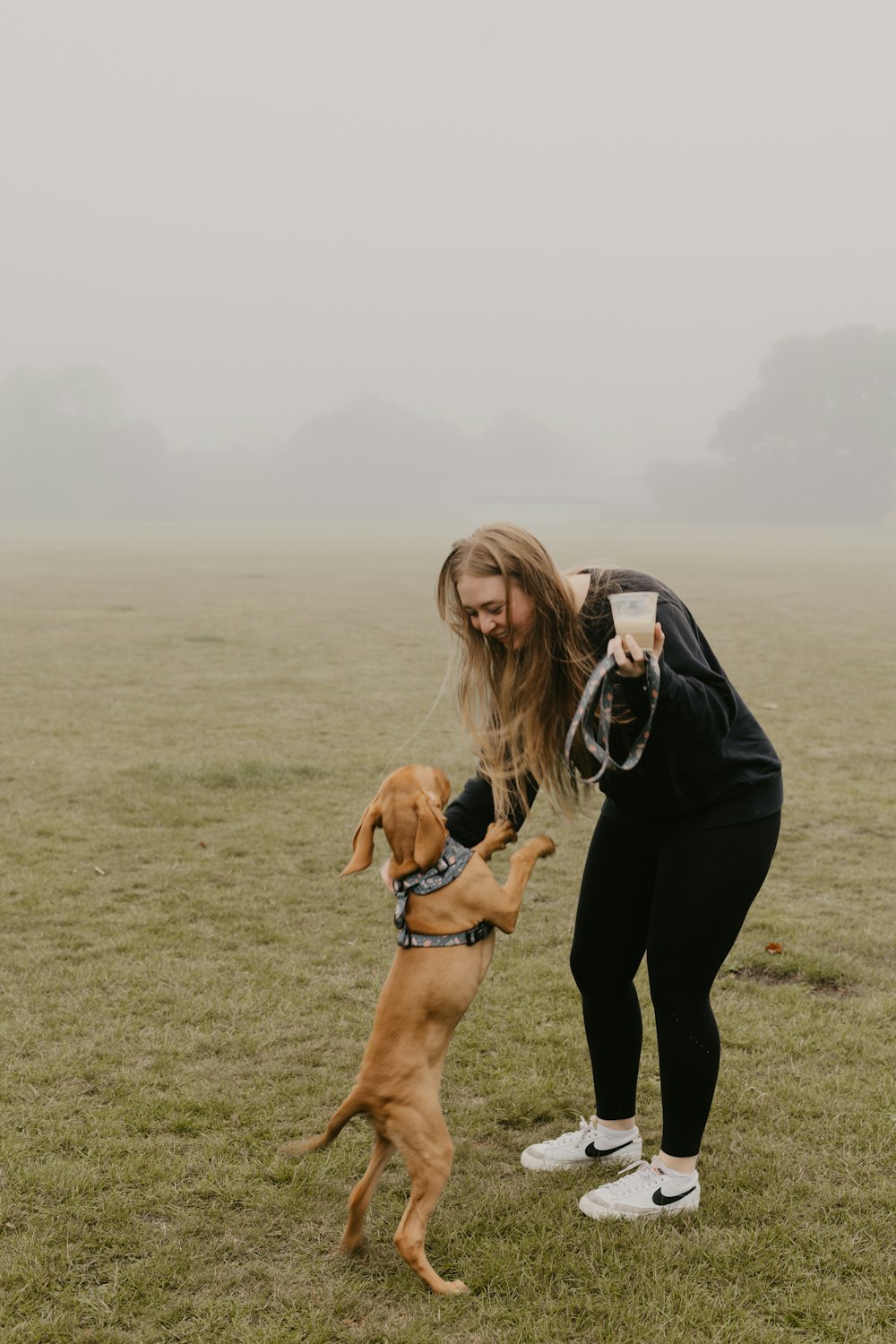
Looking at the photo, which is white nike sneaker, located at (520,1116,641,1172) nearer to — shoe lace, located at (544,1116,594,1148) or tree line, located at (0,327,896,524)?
shoe lace, located at (544,1116,594,1148)

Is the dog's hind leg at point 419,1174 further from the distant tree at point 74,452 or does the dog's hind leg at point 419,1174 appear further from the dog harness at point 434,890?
the distant tree at point 74,452

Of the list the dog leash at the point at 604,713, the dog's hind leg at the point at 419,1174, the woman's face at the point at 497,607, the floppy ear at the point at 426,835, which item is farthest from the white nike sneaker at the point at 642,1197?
the woman's face at the point at 497,607

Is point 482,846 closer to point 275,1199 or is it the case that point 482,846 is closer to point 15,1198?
point 275,1199

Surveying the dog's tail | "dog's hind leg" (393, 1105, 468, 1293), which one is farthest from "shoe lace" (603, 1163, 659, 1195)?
the dog's tail

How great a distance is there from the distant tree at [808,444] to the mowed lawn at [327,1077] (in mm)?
116142

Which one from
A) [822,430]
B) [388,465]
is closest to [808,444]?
[822,430]

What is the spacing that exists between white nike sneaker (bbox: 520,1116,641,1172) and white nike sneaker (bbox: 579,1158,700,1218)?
253mm

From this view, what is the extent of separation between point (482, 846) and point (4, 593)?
80.7 feet

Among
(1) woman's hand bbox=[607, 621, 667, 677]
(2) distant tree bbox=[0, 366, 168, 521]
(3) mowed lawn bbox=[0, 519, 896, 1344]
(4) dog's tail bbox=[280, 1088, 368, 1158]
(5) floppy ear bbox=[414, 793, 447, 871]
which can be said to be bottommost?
(3) mowed lawn bbox=[0, 519, 896, 1344]

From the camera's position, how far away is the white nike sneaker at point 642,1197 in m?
3.61

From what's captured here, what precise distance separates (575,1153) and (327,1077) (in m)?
1.07

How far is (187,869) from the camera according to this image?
6.95 metres

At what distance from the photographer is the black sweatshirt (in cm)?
308

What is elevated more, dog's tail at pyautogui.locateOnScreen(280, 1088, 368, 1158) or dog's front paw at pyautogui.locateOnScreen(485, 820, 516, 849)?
dog's front paw at pyautogui.locateOnScreen(485, 820, 516, 849)
